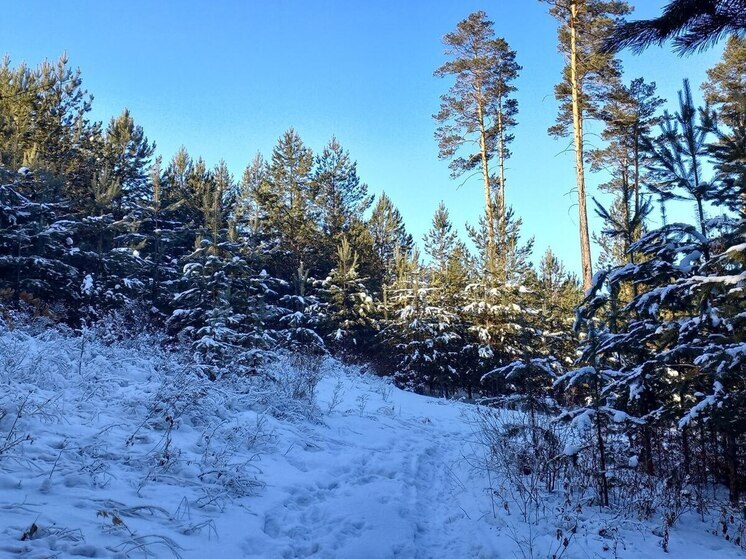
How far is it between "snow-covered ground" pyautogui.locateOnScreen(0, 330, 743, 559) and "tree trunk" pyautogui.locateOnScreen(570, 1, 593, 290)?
9085 millimetres

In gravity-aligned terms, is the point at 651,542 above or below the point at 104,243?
below

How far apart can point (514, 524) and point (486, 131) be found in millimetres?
19312

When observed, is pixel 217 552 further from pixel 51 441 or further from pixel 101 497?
pixel 51 441

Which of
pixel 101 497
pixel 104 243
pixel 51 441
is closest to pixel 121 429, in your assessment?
pixel 51 441

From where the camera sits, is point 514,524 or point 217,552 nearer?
point 217,552

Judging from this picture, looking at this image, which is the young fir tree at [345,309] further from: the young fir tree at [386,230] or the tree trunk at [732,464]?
the tree trunk at [732,464]

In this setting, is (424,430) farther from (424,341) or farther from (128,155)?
(128,155)

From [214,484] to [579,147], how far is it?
14722 millimetres

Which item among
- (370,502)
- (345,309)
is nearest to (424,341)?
(345,309)

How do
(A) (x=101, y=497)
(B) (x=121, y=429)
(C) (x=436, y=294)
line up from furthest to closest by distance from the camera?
(C) (x=436, y=294) < (B) (x=121, y=429) < (A) (x=101, y=497)

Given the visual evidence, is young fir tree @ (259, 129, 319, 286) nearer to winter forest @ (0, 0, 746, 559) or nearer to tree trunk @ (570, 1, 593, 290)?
winter forest @ (0, 0, 746, 559)

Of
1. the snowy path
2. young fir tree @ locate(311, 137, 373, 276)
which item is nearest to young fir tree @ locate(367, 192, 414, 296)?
young fir tree @ locate(311, 137, 373, 276)

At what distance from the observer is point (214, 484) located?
4.16 meters

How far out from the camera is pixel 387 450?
6656 millimetres
